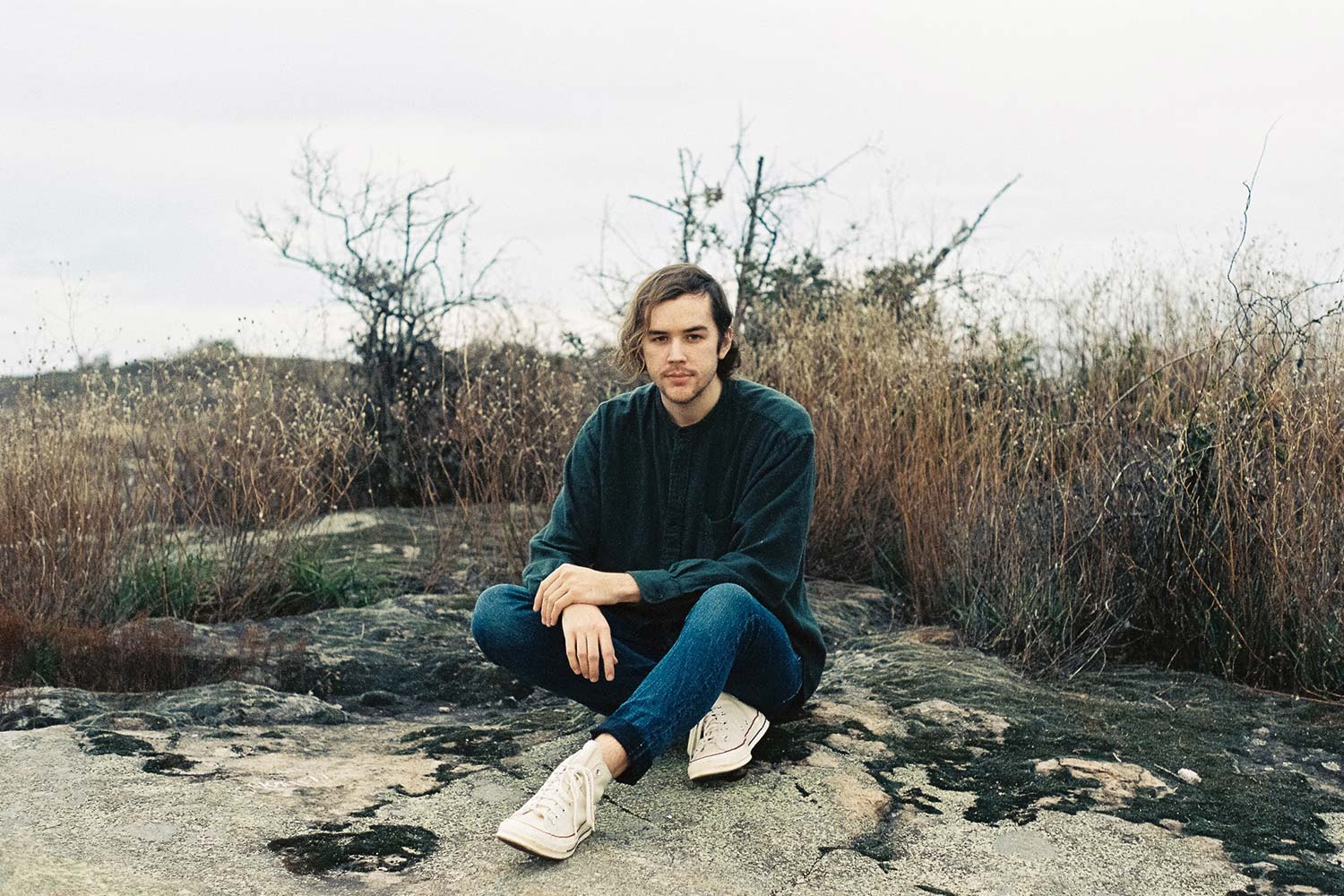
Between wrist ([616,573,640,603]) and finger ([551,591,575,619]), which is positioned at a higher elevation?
wrist ([616,573,640,603])

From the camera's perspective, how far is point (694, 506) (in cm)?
299

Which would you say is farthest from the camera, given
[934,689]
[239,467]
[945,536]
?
[239,467]

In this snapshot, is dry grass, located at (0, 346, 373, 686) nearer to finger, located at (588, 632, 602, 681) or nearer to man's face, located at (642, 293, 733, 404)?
finger, located at (588, 632, 602, 681)

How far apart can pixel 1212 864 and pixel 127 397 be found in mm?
5202

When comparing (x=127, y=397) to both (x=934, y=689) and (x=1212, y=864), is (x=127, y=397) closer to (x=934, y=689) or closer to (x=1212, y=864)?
(x=934, y=689)

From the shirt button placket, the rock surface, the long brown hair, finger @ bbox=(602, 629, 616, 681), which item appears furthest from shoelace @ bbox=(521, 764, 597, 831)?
the long brown hair

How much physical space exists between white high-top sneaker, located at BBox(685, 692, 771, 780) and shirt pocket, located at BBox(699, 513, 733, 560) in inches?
14.3

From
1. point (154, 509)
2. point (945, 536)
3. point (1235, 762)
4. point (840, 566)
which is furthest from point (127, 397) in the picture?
point (1235, 762)

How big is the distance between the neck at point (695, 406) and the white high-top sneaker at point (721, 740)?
2.34 feet

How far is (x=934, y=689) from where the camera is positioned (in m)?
3.61

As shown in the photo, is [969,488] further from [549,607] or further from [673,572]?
[549,607]

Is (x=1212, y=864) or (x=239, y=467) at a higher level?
(x=239, y=467)

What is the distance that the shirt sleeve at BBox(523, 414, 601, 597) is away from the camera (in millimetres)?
3061

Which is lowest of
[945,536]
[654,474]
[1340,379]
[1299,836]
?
[1299,836]
